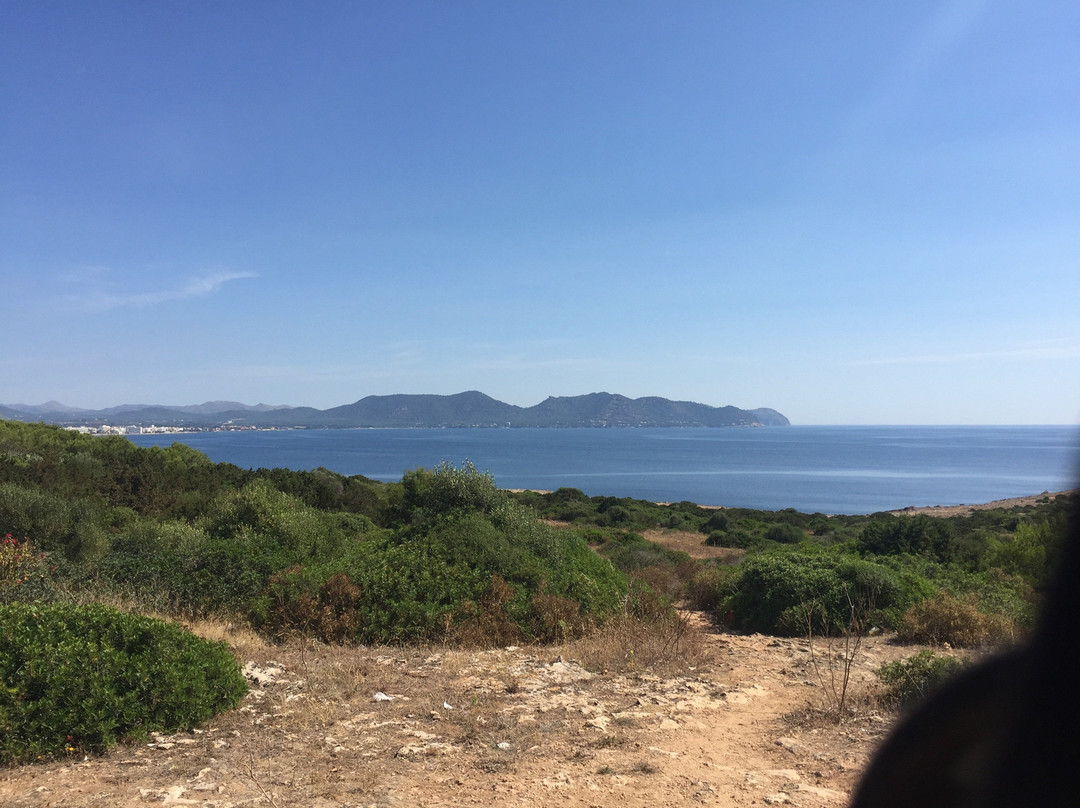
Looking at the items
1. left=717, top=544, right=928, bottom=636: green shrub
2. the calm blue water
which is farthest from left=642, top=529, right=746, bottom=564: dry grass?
the calm blue water

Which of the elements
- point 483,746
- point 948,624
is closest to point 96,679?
point 483,746

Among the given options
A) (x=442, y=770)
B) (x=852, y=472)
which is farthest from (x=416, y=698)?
(x=852, y=472)

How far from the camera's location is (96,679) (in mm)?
5773

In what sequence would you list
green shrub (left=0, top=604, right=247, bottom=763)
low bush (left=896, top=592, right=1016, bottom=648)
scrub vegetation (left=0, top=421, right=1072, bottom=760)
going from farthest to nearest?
low bush (left=896, top=592, right=1016, bottom=648)
scrub vegetation (left=0, top=421, right=1072, bottom=760)
green shrub (left=0, top=604, right=247, bottom=763)

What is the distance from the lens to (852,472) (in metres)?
116

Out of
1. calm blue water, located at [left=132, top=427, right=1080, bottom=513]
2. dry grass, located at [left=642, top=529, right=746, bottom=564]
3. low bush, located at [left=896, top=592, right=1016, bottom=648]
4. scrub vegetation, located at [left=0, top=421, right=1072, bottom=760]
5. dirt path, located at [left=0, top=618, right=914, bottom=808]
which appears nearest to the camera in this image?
dirt path, located at [left=0, top=618, right=914, bottom=808]

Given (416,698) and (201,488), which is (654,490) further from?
(416,698)

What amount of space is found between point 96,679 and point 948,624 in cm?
1040

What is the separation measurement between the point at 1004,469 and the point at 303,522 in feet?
424

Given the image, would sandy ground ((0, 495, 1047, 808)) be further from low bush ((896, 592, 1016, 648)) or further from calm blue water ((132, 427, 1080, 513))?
calm blue water ((132, 427, 1080, 513))

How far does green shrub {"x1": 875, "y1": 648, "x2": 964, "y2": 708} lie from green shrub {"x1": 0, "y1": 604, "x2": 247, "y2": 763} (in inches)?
244

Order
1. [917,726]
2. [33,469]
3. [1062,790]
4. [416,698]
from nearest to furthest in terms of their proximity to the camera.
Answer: [1062,790], [917,726], [416,698], [33,469]

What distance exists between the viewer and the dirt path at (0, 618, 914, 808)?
16.2 feet

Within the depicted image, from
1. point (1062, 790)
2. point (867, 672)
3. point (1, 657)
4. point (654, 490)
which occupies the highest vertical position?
point (1062, 790)
